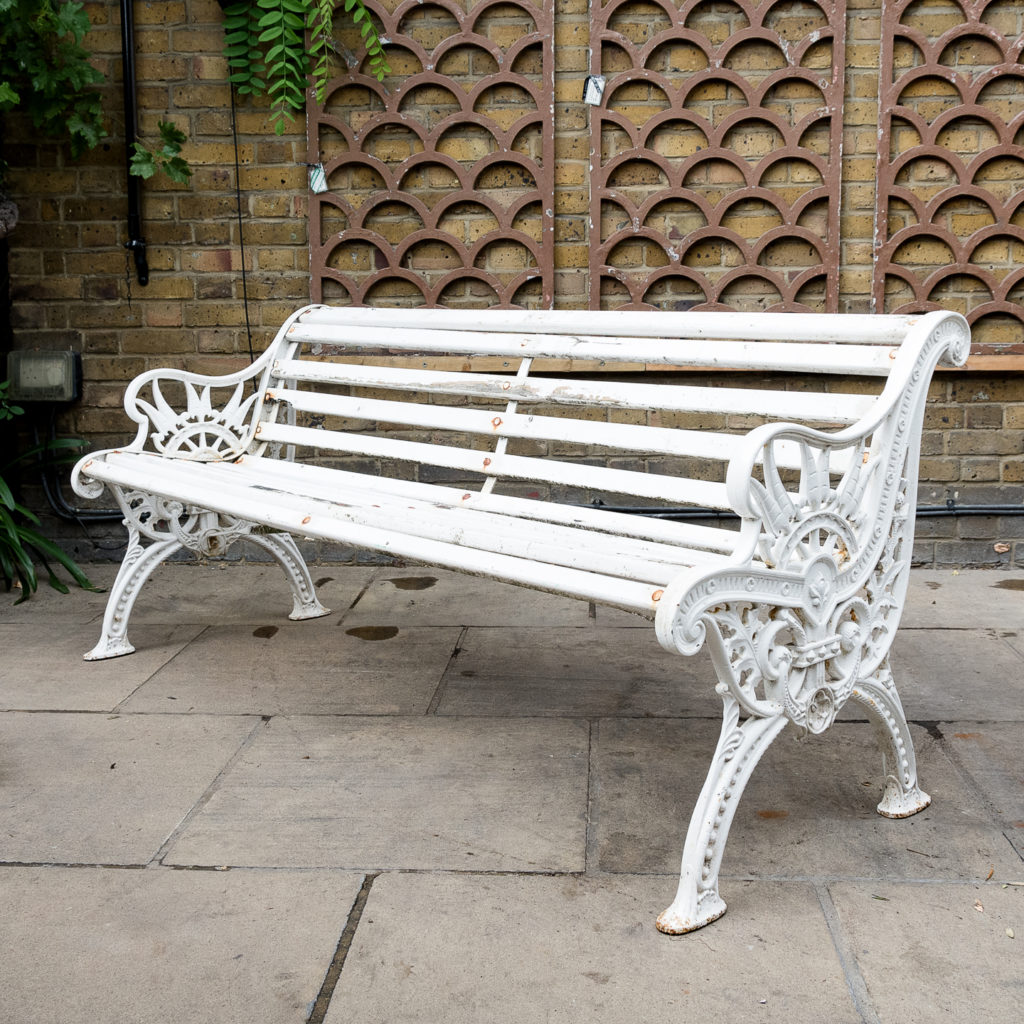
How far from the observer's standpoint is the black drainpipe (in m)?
4.57

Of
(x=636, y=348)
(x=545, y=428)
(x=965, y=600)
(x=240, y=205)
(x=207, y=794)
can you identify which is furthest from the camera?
(x=240, y=205)

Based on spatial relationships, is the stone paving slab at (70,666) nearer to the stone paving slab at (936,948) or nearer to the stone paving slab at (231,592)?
the stone paving slab at (231,592)

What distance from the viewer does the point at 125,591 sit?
3709mm

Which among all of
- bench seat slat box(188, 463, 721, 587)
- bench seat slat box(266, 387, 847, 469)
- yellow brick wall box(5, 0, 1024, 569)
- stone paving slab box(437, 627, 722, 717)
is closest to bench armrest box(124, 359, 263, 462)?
bench seat slat box(266, 387, 847, 469)

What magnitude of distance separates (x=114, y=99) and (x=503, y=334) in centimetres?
225

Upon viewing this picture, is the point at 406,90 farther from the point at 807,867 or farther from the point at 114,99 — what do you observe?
the point at 807,867

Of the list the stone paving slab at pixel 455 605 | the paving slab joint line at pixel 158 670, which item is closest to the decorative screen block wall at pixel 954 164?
the stone paving slab at pixel 455 605

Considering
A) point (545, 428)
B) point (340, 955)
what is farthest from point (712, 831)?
point (545, 428)

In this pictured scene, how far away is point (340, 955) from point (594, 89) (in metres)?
3.51

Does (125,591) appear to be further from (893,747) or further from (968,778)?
(968,778)

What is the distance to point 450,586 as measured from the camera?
4570 millimetres

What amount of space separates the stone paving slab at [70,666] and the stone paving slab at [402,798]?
635 mm

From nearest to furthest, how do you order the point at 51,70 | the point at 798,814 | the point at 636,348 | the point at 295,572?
the point at 798,814, the point at 636,348, the point at 295,572, the point at 51,70

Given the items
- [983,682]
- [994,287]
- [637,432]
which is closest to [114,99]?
[637,432]
